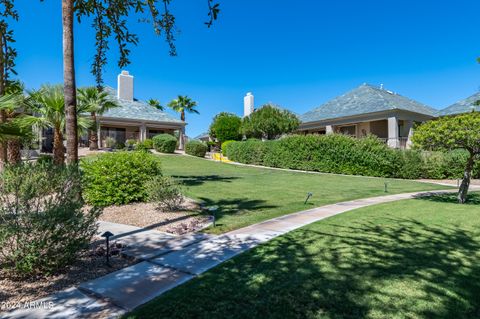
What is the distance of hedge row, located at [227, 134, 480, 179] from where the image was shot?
67.2ft

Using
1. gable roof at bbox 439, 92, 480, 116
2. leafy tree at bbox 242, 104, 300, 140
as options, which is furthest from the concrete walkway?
gable roof at bbox 439, 92, 480, 116

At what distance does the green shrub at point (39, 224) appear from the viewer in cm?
391

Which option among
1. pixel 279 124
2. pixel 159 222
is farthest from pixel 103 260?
pixel 279 124

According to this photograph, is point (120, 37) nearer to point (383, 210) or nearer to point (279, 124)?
point (383, 210)

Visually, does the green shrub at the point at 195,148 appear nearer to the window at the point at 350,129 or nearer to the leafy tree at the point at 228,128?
the leafy tree at the point at 228,128

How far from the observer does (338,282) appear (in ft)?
12.7

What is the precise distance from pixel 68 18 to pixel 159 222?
5.08 meters

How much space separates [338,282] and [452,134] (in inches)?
330

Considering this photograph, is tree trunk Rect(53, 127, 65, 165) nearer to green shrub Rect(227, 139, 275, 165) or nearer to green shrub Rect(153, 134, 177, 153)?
green shrub Rect(227, 139, 275, 165)

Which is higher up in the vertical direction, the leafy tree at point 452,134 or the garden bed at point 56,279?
the leafy tree at point 452,134

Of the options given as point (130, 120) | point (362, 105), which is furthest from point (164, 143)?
point (362, 105)

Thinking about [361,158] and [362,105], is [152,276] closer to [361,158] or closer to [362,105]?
[361,158]

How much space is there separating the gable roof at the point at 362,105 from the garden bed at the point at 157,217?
2475 centimetres

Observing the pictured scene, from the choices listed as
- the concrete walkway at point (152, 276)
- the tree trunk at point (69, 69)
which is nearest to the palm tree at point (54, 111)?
the tree trunk at point (69, 69)
